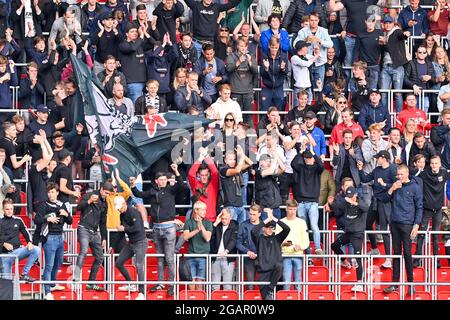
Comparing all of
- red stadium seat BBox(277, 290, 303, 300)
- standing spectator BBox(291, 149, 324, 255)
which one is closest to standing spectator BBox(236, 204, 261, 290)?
red stadium seat BBox(277, 290, 303, 300)

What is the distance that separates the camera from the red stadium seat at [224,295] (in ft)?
104

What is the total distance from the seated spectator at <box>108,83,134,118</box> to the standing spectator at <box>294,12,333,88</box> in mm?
3653

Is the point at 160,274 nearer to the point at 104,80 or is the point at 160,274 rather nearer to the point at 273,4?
the point at 104,80

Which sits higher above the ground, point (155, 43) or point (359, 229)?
point (155, 43)

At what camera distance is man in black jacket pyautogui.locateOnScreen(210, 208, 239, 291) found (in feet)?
105

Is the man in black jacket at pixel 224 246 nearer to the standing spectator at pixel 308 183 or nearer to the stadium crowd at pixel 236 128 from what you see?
the stadium crowd at pixel 236 128

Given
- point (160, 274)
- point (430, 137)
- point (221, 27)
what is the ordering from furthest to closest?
point (221, 27) < point (430, 137) < point (160, 274)

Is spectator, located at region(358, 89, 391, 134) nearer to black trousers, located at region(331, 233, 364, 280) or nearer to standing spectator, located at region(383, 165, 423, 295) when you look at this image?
standing spectator, located at region(383, 165, 423, 295)

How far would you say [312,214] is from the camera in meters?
33.2

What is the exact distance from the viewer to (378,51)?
3666 cm

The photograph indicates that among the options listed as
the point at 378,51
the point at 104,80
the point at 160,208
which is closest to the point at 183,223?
the point at 160,208
